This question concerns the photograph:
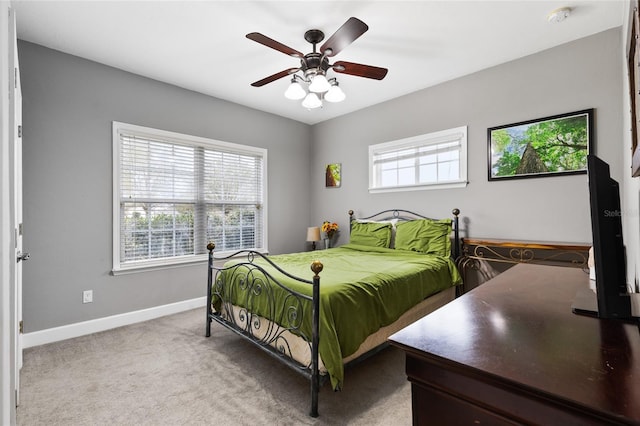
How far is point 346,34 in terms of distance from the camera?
6.46 ft

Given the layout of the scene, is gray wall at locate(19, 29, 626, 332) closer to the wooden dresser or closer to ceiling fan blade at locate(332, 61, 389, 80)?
ceiling fan blade at locate(332, 61, 389, 80)

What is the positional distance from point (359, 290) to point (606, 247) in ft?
4.50

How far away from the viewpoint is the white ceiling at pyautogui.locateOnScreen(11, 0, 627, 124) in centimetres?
227

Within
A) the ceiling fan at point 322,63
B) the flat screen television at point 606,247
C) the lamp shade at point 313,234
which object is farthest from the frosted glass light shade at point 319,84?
the lamp shade at point 313,234

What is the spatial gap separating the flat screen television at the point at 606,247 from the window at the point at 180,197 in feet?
12.1

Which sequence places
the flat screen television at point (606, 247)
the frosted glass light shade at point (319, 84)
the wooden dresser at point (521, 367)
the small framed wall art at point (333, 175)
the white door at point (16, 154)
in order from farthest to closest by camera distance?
the small framed wall art at point (333, 175) < the frosted glass light shade at point (319, 84) < the white door at point (16, 154) < the flat screen television at point (606, 247) < the wooden dresser at point (521, 367)

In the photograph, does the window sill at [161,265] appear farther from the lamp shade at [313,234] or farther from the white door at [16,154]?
the lamp shade at [313,234]

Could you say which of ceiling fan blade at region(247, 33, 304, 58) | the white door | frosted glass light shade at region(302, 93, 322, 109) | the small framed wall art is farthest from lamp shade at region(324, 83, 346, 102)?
the small framed wall art

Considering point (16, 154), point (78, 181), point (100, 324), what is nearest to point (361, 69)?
point (16, 154)

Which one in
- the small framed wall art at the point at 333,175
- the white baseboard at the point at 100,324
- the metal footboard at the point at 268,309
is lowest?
the white baseboard at the point at 100,324

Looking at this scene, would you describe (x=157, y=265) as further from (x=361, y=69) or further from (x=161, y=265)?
(x=361, y=69)

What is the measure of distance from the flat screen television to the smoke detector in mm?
2161

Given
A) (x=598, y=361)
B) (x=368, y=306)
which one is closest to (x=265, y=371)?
(x=368, y=306)

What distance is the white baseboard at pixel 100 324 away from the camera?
8.88 ft
